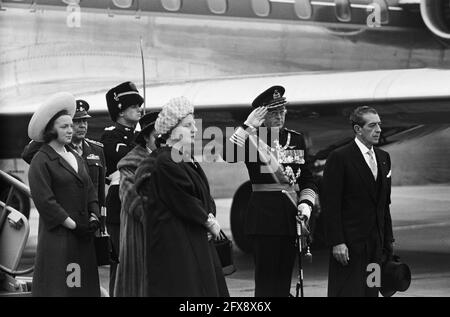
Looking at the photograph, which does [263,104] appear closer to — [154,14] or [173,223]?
[173,223]

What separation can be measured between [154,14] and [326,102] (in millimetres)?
1247

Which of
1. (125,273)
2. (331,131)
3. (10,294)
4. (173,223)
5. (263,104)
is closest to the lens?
(173,223)

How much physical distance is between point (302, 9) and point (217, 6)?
22.0 inches

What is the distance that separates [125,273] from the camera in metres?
5.43

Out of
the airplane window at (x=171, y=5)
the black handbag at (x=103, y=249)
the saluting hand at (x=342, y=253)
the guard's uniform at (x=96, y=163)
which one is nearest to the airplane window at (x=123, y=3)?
the airplane window at (x=171, y=5)

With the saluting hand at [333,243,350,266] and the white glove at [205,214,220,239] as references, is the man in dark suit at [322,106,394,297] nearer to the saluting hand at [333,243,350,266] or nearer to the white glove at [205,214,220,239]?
the saluting hand at [333,243,350,266]

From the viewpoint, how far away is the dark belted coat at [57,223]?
5.39m

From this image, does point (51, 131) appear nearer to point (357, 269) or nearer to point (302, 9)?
point (357, 269)

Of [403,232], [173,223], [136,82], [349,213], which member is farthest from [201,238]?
[403,232]

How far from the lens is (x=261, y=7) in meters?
7.52

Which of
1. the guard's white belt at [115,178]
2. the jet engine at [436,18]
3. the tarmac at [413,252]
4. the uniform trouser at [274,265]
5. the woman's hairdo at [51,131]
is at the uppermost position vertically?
the jet engine at [436,18]

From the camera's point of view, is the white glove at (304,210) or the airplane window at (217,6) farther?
the airplane window at (217,6)

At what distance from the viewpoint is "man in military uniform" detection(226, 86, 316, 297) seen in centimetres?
571

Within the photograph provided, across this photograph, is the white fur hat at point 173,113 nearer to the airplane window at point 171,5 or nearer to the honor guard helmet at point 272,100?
the honor guard helmet at point 272,100
